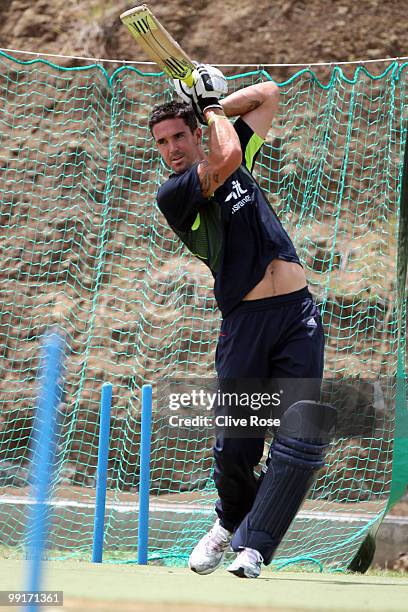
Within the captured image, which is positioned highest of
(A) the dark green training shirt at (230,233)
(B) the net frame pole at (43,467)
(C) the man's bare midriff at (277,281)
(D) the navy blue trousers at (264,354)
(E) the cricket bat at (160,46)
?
(E) the cricket bat at (160,46)

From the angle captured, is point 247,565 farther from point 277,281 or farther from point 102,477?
point 102,477

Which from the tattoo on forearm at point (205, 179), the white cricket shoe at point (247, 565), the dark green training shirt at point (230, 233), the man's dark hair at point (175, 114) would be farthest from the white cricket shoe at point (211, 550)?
the man's dark hair at point (175, 114)

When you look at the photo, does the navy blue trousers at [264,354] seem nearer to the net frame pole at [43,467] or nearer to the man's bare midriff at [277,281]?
the man's bare midriff at [277,281]

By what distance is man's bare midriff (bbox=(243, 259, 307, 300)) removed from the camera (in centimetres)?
371

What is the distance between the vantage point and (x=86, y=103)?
28.2 ft

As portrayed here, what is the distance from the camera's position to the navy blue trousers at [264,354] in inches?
144

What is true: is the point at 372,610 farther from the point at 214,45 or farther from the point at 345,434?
the point at 214,45

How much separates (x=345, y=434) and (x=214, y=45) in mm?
3701

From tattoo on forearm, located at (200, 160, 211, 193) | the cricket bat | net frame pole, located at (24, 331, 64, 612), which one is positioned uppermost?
the cricket bat

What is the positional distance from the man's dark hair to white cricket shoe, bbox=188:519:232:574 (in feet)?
4.59

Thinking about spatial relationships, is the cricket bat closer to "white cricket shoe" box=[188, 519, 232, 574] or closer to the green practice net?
"white cricket shoe" box=[188, 519, 232, 574]

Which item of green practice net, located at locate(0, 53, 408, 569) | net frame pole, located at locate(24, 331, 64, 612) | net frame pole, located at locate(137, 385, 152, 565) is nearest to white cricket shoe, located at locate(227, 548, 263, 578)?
net frame pole, located at locate(24, 331, 64, 612)

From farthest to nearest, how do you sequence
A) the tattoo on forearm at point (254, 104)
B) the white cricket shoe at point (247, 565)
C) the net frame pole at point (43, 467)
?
1. the tattoo on forearm at point (254, 104)
2. the white cricket shoe at point (247, 565)
3. the net frame pole at point (43, 467)

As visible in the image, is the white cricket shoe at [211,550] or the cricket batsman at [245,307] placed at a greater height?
the cricket batsman at [245,307]
